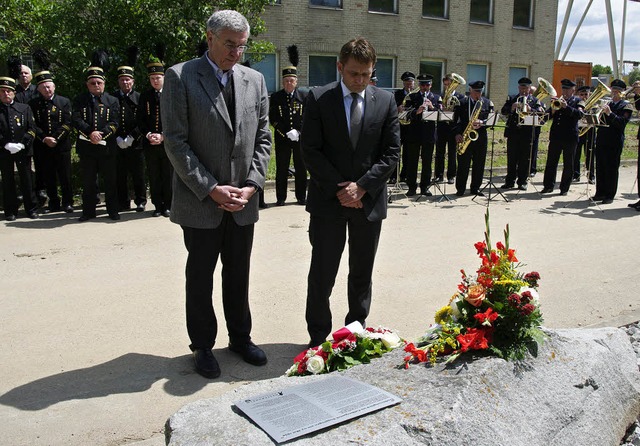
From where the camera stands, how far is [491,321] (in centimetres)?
333

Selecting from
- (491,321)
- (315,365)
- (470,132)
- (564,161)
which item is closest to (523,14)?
(564,161)

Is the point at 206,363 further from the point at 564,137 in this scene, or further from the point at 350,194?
the point at 564,137

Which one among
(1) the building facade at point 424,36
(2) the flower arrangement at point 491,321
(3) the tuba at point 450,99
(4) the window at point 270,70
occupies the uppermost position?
(1) the building facade at point 424,36

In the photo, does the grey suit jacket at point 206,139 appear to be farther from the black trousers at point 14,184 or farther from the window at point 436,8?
the window at point 436,8

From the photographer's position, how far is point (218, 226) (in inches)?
171

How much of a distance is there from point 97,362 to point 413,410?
265cm

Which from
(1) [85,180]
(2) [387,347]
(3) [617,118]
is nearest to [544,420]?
(2) [387,347]

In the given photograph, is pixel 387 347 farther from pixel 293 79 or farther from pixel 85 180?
pixel 293 79

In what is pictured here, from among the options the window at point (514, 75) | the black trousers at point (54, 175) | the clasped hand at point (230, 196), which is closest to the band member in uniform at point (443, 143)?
the black trousers at point (54, 175)

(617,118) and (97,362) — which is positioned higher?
(617,118)

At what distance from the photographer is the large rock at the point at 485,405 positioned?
269 cm

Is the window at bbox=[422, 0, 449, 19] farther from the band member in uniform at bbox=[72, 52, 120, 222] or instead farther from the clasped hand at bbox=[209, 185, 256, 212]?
the clasped hand at bbox=[209, 185, 256, 212]

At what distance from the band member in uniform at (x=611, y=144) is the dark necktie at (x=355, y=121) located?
27.4 feet

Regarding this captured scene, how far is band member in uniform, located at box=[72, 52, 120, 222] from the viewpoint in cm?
951
